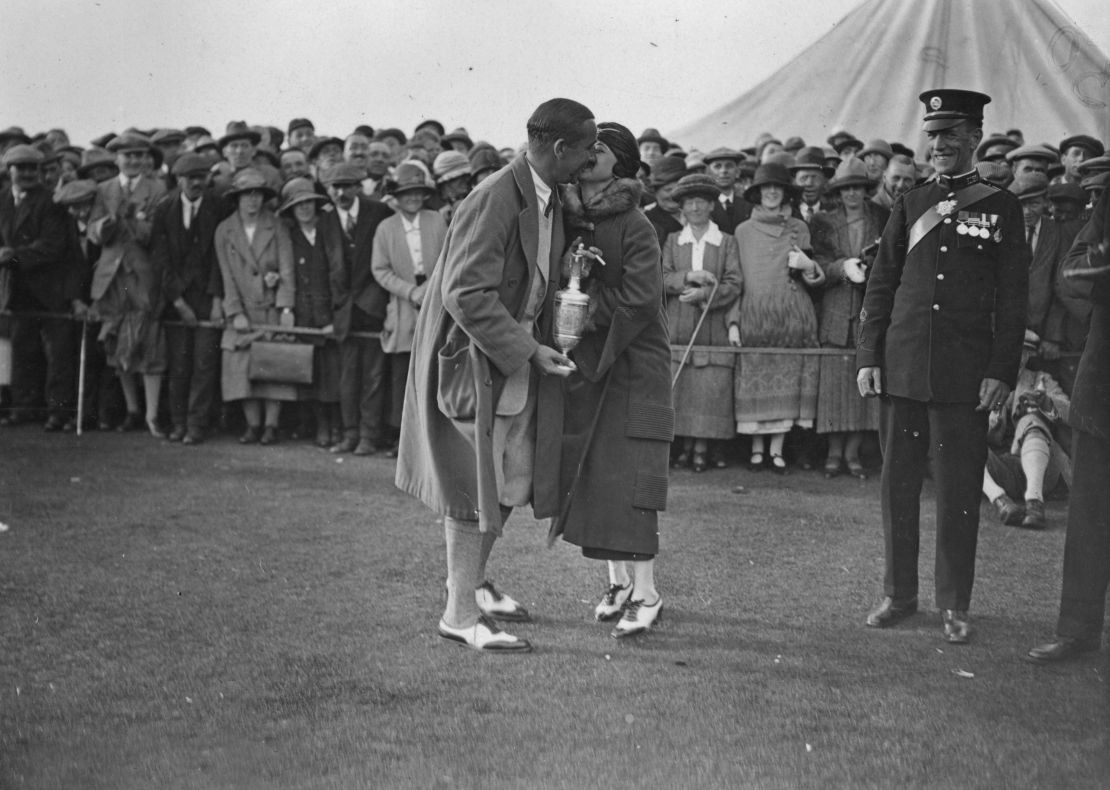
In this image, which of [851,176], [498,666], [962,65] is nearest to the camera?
[498,666]

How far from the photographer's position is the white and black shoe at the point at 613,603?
5.01m

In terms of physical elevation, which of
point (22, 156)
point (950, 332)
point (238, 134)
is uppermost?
point (238, 134)

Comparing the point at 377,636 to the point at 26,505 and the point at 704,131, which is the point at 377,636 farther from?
the point at 704,131

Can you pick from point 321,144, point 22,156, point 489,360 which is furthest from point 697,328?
point 22,156

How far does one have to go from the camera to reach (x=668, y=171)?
8.66m

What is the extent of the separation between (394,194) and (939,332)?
5.07m

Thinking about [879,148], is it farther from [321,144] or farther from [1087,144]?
[321,144]

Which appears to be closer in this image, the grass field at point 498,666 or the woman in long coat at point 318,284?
the grass field at point 498,666

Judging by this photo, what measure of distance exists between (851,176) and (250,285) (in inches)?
180

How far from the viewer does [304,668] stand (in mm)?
4305

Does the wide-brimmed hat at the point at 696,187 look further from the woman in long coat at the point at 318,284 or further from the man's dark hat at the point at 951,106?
the man's dark hat at the point at 951,106

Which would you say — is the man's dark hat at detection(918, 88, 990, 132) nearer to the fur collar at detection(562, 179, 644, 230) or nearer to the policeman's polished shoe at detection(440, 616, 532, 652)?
Answer: the fur collar at detection(562, 179, 644, 230)

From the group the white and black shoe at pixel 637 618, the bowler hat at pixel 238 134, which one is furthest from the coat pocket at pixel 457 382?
the bowler hat at pixel 238 134

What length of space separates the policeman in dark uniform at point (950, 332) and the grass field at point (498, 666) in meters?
0.31
